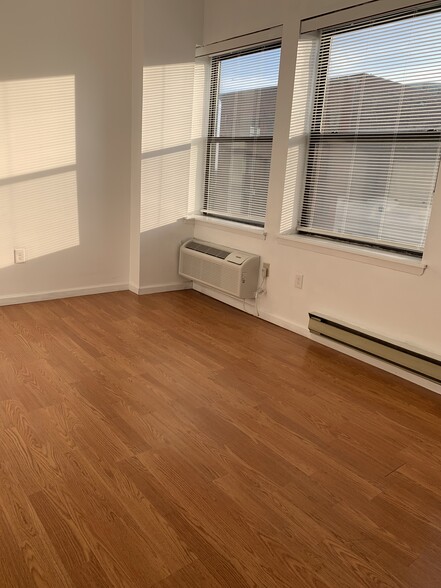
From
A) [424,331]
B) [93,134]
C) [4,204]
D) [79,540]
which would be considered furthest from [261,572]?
[93,134]

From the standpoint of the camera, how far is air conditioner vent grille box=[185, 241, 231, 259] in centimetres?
400

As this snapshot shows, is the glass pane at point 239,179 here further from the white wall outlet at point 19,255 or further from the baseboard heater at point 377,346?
the white wall outlet at point 19,255

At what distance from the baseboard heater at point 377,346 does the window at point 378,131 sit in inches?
24.0

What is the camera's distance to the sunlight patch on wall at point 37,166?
3.51 m

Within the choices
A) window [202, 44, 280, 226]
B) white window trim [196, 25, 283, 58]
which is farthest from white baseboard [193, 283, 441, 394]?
white window trim [196, 25, 283, 58]

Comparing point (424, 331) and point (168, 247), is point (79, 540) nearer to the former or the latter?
point (424, 331)

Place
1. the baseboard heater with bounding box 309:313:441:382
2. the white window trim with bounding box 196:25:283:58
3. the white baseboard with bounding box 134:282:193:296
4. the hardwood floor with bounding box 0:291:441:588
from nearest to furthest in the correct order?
the hardwood floor with bounding box 0:291:441:588 < the baseboard heater with bounding box 309:313:441:382 < the white window trim with bounding box 196:25:283:58 < the white baseboard with bounding box 134:282:193:296

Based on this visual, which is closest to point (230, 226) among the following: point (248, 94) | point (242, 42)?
point (248, 94)

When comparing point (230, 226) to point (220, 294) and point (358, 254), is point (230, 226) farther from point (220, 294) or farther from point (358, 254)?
point (358, 254)

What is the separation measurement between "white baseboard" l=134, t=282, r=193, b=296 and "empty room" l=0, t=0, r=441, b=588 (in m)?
0.02

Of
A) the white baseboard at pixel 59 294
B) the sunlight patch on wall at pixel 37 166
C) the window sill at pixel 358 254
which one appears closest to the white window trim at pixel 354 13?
the window sill at pixel 358 254

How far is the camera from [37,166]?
12.0ft

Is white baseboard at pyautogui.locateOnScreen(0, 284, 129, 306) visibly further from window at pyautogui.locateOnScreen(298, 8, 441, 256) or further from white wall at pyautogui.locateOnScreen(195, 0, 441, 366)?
window at pyautogui.locateOnScreen(298, 8, 441, 256)

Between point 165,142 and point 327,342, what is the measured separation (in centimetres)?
231
